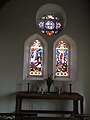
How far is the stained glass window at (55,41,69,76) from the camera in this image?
4484mm

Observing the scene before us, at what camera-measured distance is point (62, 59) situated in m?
4.54

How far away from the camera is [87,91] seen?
4.21 metres

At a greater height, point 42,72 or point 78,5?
point 78,5

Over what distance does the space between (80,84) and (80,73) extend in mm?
321

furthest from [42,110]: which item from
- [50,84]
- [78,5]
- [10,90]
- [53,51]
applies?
[78,5]

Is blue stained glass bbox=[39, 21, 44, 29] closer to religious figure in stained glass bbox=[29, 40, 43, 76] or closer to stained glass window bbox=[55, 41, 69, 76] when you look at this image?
religious figure in stained glass bbox=[29, 40, 43, 76]

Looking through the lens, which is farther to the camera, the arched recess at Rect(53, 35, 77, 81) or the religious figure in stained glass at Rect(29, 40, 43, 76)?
the religious figure in stained glass at Rect(29, 40, 43, 76)

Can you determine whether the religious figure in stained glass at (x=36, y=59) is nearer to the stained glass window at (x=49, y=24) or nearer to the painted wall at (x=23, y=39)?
the painted wall at (x=23, y=39)

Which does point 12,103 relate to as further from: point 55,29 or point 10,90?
point 55,29

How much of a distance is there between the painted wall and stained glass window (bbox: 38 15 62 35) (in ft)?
1.30

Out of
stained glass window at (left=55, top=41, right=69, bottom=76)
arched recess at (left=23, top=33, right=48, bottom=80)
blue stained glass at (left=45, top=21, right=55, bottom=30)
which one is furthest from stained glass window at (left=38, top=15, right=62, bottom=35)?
stained glass window at (left=55, top=41, right=69, bottom=76)

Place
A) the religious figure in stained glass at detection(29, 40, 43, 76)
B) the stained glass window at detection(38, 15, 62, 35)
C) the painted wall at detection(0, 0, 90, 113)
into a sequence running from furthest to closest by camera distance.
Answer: the stained glass window at detection(38, 15, 62, 35) → the religious figure in stained glass at detection(29, 40, 43, 76) → the painted wall at detection(0, 0, 90, 113)

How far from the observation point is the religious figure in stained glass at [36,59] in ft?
14.7

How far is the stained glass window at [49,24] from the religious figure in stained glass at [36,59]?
1.72 feet
